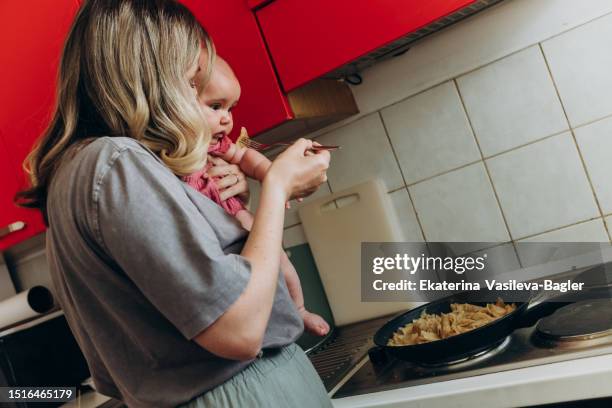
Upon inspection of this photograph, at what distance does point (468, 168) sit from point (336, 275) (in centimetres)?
45

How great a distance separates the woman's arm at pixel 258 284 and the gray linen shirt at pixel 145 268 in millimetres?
15

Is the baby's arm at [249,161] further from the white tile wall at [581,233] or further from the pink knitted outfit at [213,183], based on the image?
the white tile wall at [581,233]

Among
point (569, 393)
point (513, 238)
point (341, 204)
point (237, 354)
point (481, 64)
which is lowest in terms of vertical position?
point (569, 393)

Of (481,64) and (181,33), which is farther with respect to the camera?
(481,64)

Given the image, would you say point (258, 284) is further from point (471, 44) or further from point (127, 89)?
point (471, 44)

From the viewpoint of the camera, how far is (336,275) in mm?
1564

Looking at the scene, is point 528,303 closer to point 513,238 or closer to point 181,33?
point 513,238

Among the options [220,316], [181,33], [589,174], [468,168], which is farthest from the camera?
[468,168]

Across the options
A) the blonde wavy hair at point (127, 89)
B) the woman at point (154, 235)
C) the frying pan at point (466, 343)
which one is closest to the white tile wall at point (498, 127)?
the frying pan at point (466, 343)

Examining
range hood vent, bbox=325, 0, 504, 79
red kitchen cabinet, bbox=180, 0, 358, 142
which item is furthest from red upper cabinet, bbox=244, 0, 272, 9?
range hood vent, bbox=325, 0, 504, 79

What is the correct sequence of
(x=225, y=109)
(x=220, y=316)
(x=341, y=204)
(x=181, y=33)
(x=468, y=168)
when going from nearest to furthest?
(x=220, y=316) < (x=181, y=33) < (x=225, y=109) < (x=468, y=168) < (x=341, y=204)

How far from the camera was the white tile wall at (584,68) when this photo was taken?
49.4 inches

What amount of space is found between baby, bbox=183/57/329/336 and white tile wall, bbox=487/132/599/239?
61cm

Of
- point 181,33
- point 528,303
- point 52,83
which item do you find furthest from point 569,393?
point 52,83
